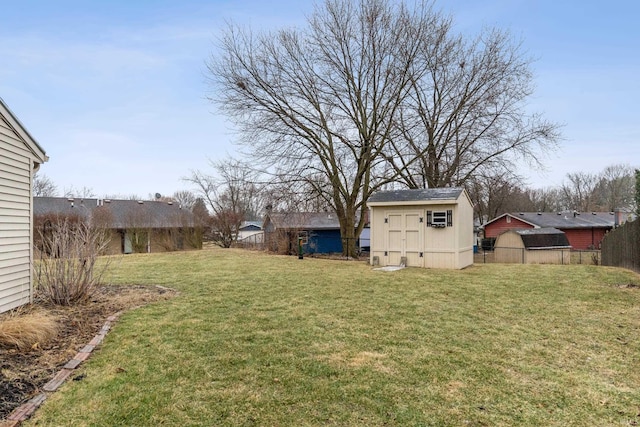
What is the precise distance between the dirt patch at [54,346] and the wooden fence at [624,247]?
11.1m

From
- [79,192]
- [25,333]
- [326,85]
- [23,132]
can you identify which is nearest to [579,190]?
[326,85]

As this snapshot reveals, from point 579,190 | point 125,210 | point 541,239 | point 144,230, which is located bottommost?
point 541,239

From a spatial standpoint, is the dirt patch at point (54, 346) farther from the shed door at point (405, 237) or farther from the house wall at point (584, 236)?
the house wall at point (584, 236)

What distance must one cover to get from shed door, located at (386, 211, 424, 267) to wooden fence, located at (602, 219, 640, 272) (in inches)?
206

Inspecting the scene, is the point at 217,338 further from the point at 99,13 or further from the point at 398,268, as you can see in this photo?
the point at 99,13

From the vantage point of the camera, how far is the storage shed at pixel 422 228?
1048cm

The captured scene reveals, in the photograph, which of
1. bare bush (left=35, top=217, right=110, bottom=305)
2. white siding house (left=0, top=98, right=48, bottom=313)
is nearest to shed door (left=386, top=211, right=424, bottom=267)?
bare bush (left=35, top=217, right=110, bottom=305)

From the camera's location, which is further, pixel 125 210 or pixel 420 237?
pixel 125 210

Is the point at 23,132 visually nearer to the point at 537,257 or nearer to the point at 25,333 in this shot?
the point at 25,333

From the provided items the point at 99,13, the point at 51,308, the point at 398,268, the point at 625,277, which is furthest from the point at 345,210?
the point at 51,308

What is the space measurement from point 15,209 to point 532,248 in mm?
19924

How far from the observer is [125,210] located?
80.7ft

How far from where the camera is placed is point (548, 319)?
4980mm

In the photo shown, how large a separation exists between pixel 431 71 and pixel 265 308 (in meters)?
14.2
